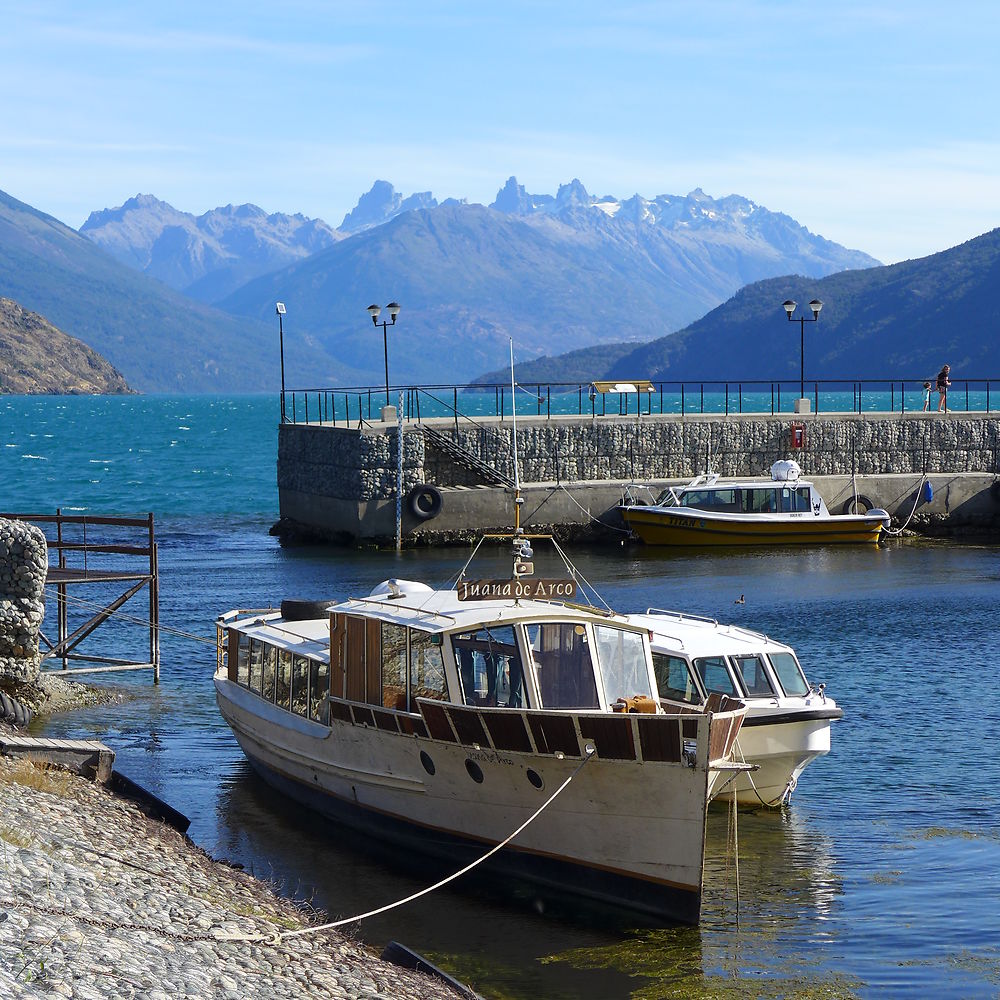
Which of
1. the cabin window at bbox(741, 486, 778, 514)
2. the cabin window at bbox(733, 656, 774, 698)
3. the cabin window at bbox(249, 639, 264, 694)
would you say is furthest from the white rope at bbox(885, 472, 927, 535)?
the cabin window at bbox(249, 639, 264, 694)

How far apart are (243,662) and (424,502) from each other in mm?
24488

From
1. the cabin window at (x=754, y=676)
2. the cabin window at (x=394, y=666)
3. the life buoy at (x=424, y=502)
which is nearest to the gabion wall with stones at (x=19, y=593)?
the cabin window at (x=394, y=666)

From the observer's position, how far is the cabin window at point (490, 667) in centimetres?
1513

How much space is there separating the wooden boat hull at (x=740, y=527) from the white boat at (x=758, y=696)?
2497 cm

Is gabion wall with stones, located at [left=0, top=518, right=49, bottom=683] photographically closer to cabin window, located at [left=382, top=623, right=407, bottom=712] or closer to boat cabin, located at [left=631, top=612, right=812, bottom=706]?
cabin window, located at [left=382, top=623, right=407, bottom=712]

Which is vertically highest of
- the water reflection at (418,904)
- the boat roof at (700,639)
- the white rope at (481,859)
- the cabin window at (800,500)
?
the cabin window at (800,500)

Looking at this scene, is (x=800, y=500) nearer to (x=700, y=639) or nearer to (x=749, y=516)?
(x=749, y=516)

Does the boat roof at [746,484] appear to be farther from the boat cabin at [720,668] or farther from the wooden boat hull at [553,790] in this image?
the wooden boat hull at [553,790]

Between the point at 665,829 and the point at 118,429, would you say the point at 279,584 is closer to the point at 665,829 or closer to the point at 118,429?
the point at 665,829

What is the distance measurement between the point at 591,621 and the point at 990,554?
31391 mm

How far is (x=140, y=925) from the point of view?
37.2 ft

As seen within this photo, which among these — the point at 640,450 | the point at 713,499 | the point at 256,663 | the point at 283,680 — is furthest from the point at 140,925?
the point at 640,450

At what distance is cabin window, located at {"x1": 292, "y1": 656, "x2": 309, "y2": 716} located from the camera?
18.0m

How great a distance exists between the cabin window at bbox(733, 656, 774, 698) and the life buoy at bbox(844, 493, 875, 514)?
30426 mm
